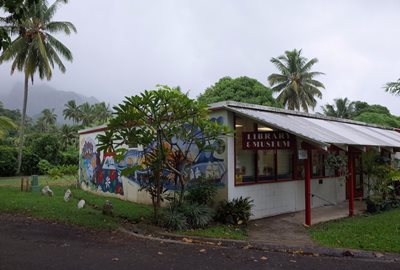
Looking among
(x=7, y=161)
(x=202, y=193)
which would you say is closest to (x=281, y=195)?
(x=202, y=193)

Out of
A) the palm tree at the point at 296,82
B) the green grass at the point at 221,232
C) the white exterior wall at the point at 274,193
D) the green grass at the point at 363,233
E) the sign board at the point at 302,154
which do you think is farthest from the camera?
the palm tree at the point at 296,82

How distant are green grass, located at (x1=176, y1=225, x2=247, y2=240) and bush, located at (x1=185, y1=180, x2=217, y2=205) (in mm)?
1141

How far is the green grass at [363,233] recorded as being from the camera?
8.05 m

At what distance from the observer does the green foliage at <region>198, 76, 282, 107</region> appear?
32594mm

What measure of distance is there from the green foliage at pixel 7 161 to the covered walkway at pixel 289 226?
27.1 m

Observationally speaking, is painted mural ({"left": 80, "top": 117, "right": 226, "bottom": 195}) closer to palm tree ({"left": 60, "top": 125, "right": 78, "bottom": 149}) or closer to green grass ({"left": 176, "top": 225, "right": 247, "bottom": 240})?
green grass ({"left": 176, "top": 225, "right": 247, "bottom": 240})

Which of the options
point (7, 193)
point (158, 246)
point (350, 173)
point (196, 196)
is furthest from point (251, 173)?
point (7, 193)

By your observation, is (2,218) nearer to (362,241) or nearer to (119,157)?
(119,157)

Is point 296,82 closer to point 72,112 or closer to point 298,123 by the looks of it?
point 298,123

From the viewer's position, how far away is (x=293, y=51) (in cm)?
4259

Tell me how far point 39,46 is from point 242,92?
1601 centimetres

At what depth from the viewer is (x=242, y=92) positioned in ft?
108

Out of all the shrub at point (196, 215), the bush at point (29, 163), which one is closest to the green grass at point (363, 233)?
the shrub at point (196, 215)

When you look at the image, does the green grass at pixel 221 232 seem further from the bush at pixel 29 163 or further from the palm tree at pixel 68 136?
the palm tree at pixel 68 136
